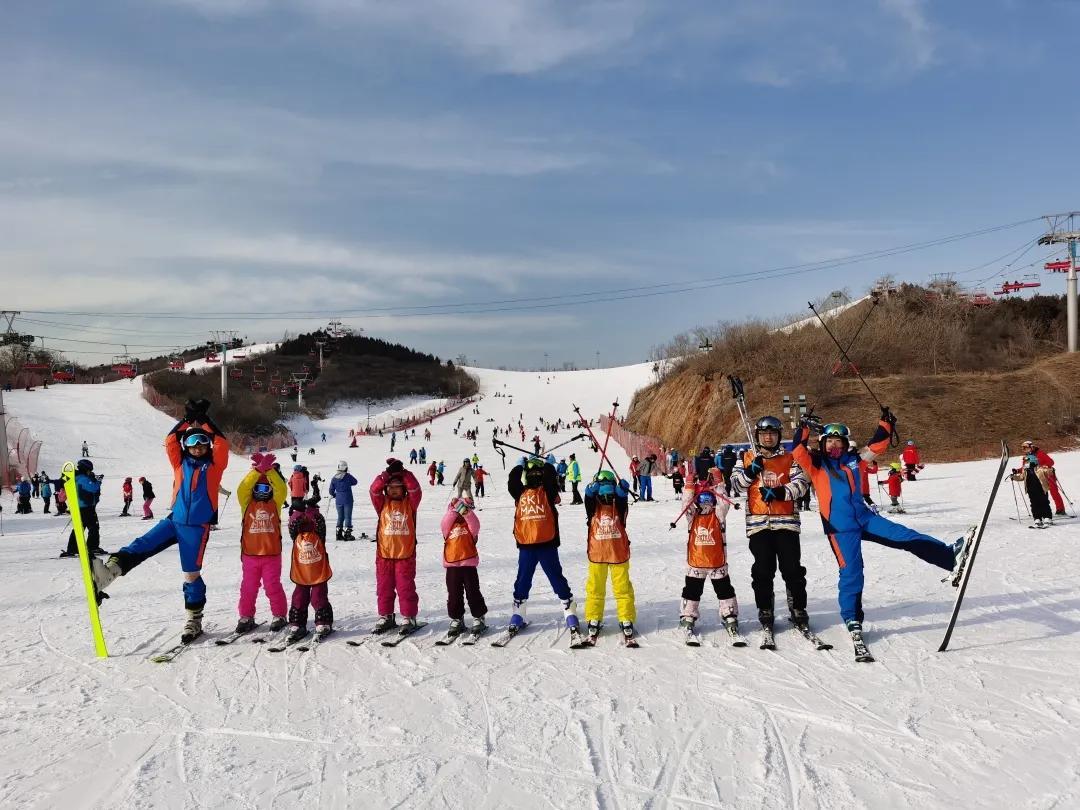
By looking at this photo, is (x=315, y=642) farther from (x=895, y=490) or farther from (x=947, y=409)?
(x=947, y=409)

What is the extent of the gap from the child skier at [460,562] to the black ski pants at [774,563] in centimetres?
249

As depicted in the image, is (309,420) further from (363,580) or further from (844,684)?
(844,684)

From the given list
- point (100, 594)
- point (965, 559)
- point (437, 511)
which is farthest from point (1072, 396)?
point (100, 594)

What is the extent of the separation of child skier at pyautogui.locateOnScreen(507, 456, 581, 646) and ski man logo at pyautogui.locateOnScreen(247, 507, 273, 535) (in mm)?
2248

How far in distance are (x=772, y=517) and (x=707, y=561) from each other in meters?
0.69

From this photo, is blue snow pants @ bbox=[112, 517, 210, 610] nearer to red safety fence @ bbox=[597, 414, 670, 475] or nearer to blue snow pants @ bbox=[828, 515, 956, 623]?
blue snow pants @ bbox=[828, 515, 956, 623]

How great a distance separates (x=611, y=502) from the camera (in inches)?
262

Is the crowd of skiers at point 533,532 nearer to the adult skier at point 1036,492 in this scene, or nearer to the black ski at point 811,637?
the black ski at point 811,637

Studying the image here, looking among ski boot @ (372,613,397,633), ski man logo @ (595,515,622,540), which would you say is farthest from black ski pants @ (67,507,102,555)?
ski man logo @ (595,515,622,540)

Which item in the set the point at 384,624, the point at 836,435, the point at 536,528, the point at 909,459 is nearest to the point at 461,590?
the point at 384,624

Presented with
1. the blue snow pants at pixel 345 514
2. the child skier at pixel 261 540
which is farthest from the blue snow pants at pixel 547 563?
the blue snow pants at pixel 345 514

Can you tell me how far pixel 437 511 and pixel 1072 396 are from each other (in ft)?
98.1

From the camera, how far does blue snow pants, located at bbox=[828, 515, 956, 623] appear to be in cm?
615

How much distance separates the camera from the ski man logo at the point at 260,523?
6.85 meters
